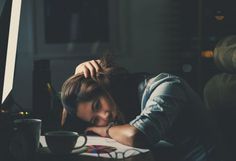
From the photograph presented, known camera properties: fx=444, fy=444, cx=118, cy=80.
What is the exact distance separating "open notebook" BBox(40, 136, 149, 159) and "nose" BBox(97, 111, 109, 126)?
243mm

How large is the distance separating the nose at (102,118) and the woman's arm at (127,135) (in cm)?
Answer: 15

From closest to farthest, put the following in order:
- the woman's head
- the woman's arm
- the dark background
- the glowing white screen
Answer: the glowing white screen < the woman's arm < the woman's head < the dark background

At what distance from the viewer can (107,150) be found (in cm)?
113

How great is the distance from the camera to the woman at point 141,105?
1.43 m

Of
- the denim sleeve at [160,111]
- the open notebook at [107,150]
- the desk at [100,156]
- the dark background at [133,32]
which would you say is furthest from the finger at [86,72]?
the dark background at [133,32]

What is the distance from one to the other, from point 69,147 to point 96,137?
0.85 feet

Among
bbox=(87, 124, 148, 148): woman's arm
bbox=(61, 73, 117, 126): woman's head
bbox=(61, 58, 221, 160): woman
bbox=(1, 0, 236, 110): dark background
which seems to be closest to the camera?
bbox=(87, 124, 148, 148): woman's arm

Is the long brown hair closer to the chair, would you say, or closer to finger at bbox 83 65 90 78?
finger at bbox 83 65 90 78

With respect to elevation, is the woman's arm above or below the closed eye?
below

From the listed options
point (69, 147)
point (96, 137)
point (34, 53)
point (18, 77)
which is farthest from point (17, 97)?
point (69, 147)

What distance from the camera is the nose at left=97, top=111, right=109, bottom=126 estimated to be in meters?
1.52

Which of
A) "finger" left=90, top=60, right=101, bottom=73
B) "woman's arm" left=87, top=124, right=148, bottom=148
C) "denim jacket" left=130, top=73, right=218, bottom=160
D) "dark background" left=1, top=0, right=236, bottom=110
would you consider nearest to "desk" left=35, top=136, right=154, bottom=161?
"woman's arm" left=87, top=124, right=148, bottom=148

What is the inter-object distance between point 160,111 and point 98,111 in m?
0.25

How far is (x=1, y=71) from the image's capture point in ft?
3.14
